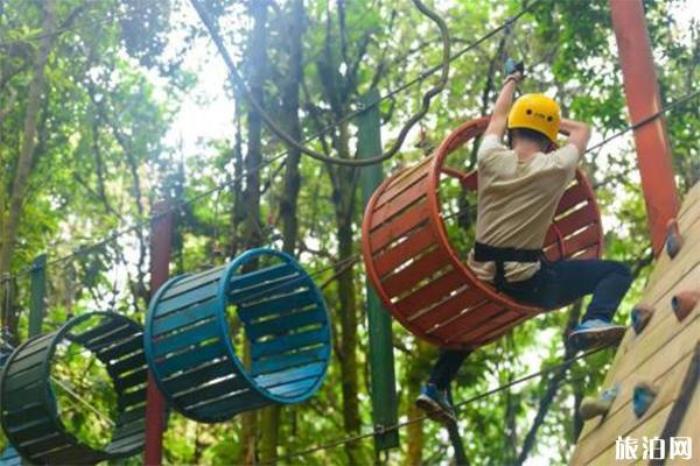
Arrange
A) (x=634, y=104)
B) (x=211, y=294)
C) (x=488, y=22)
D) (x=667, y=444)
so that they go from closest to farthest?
1. (x=667, y=444)
2. (x=634, y=104)
3. (x=211, y=294)
4. (x=488, y=22)

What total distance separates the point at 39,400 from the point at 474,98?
7316 mm

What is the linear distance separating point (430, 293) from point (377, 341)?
3.00ft

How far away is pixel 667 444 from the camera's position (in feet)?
6.89

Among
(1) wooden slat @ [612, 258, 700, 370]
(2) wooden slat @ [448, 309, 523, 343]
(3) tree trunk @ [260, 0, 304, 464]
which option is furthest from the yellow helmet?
(3) tree trunk @ [260, 0, 304, 464]

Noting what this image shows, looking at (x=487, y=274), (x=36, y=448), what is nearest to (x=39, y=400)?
(x=36, y=448)

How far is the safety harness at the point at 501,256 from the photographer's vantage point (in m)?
3.98

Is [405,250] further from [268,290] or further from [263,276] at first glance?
[268,290]

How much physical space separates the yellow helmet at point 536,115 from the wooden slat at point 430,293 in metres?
0.55

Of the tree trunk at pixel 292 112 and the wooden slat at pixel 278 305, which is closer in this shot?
the wooden slat at pixel 278 305

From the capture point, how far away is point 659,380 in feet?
8.18

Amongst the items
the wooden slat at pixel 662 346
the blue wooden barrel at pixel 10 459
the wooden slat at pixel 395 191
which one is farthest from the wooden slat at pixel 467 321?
the blue wooden barrel at pixel 10 459

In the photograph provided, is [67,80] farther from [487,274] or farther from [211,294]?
[487,274]

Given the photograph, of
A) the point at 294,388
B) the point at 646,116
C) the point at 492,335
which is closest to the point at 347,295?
the point at 294,388

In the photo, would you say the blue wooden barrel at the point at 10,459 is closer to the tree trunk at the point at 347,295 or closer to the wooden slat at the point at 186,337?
the wooden slat at the point at 186,337
